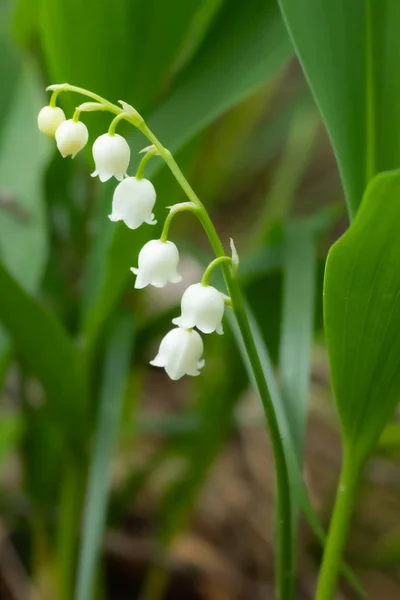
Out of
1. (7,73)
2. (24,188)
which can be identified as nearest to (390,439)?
(24,188)

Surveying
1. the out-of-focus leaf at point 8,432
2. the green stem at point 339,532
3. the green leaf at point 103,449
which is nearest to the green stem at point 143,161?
the green stem at point 339,532

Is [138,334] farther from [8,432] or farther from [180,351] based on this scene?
[180,351]

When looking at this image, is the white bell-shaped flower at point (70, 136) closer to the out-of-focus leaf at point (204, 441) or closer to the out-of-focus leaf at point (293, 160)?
the out-of-focus leaf at point (204, 441)

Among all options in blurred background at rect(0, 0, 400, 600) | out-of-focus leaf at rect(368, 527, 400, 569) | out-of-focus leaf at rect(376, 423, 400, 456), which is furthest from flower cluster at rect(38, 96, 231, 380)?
out-of-focus leaf at rect(368, 527, 400, 569)

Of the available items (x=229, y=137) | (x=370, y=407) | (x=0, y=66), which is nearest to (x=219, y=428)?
(x=370, y=407)

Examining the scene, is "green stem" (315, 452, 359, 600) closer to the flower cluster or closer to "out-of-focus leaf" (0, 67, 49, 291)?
the flower cluster

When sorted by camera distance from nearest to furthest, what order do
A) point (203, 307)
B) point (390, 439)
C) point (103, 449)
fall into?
point (203, 307)
point (390, 439)
point (103, 449)

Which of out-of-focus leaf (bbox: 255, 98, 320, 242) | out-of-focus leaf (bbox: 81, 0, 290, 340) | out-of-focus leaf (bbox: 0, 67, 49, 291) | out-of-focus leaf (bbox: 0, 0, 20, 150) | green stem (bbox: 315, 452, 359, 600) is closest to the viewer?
green stem (bbox: 315, 452, 359, 600)
